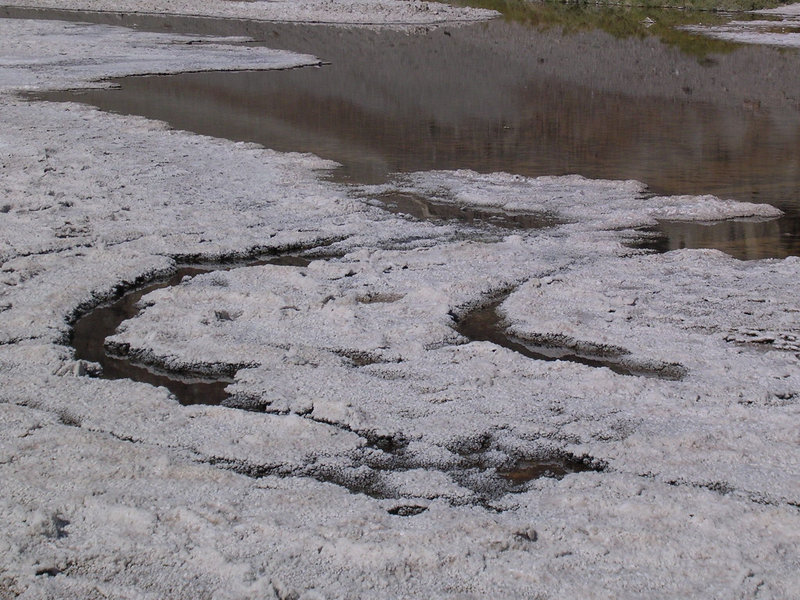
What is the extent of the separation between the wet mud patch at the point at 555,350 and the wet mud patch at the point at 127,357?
1335 millimetres

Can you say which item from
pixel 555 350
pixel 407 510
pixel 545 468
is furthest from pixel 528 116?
pixel 407 510

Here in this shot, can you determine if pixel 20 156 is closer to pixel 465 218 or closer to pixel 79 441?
pixel 465 218

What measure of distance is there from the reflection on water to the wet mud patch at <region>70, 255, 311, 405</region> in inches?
134

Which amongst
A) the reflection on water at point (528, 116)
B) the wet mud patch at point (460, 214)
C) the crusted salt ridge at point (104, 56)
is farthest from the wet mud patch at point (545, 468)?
the crusted salt ridge at point (104, 56)

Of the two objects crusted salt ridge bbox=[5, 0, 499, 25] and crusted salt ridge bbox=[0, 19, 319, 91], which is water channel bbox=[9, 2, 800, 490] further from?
crusted salt ridge bbox=[5, 0, 499, 25]

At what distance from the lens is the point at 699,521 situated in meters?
3.17

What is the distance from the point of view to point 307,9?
88.8 ft

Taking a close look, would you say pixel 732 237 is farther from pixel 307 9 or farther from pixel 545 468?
pixel 307 9

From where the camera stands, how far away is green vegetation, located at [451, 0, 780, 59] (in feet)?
69.5

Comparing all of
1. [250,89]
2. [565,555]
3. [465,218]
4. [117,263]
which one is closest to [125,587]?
[565,555]

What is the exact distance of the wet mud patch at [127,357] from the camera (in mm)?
4277

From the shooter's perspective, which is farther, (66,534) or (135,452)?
(135,452)

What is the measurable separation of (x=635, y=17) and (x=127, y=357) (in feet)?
Result: 82.7

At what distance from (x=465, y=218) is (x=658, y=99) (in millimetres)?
7139
